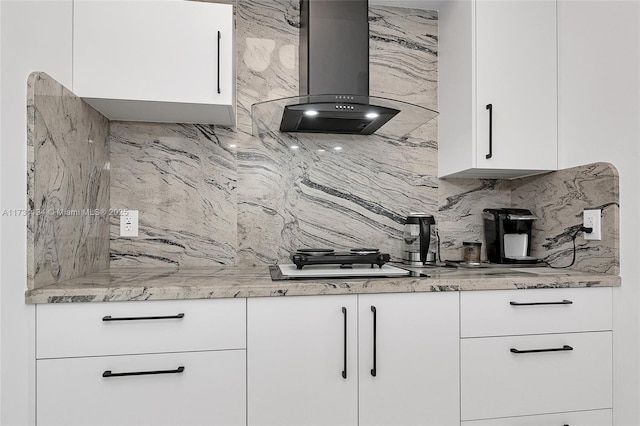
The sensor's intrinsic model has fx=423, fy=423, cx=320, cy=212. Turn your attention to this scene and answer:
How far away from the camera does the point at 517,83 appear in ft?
6.28

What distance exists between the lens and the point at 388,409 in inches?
59.7

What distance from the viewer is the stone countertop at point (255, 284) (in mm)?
1357

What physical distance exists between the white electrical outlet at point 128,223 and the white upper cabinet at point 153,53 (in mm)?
522

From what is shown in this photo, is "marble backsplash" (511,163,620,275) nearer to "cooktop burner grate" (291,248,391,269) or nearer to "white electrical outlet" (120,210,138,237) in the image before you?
"cooktop burner grate" (291,248,391,269)

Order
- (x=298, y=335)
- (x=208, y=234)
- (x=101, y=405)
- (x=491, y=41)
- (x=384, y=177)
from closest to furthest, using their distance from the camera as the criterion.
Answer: (x=101, y=405), (x=298, y=335), (x=491, y=41), (x=208, y=234), (x=384, y=177)

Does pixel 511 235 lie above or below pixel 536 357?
above

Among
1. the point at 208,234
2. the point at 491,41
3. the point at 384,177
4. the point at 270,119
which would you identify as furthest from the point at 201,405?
the point at 491,41

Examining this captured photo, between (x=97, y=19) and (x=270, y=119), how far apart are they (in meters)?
0.77

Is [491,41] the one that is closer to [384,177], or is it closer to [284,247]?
[384,177]

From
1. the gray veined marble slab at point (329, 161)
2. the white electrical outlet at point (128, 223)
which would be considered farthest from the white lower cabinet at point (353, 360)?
the white electrical outlet at point (128, 223)

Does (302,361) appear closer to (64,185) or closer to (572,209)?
(64,185)

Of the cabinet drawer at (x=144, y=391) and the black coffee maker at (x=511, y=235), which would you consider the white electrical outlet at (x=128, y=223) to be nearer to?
the cabinet drawer at (x=144, y=391)

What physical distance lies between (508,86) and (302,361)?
1485 mm

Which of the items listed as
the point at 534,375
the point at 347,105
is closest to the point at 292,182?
the point at 347,105
